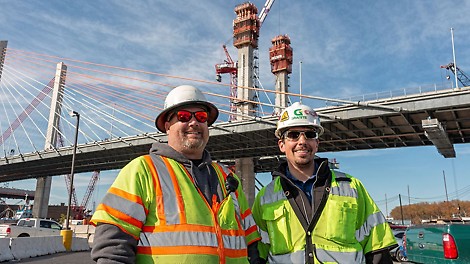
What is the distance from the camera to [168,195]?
8.00 ft

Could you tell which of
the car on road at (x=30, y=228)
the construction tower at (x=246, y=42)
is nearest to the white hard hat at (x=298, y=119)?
the car on road at (x=30, y=228)

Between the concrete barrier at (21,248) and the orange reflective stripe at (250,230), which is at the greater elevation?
the orange reflective stripe at (250,230)

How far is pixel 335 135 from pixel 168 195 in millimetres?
30783

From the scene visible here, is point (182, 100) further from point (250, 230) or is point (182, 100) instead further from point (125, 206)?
point (250, 230)

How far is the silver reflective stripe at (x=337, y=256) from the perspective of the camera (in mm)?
2949

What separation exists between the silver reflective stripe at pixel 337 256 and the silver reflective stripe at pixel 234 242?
2.30ft

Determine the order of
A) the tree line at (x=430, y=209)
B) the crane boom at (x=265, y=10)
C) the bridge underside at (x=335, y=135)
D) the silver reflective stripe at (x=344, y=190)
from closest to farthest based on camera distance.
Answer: the silver reflective stripe at (x=344, y=190), the bridge underside at (x=335, y=135), the crane boom at (x=265, y=10), the tree line at (x=430, y=209)

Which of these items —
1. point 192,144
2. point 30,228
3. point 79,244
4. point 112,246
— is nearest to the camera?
point 112,246

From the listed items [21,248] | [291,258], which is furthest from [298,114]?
[21,248]

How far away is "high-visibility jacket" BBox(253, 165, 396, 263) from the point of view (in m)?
3.00

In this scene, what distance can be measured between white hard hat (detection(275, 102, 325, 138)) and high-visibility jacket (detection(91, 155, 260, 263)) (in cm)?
114

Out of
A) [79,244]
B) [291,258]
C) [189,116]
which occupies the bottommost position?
[79,244]

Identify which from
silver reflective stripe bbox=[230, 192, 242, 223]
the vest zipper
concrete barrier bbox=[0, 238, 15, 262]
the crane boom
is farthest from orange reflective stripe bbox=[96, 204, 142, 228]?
the crane boom

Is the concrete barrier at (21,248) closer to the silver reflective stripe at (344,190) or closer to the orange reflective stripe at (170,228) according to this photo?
the orange reflective stripe at (170,228)
